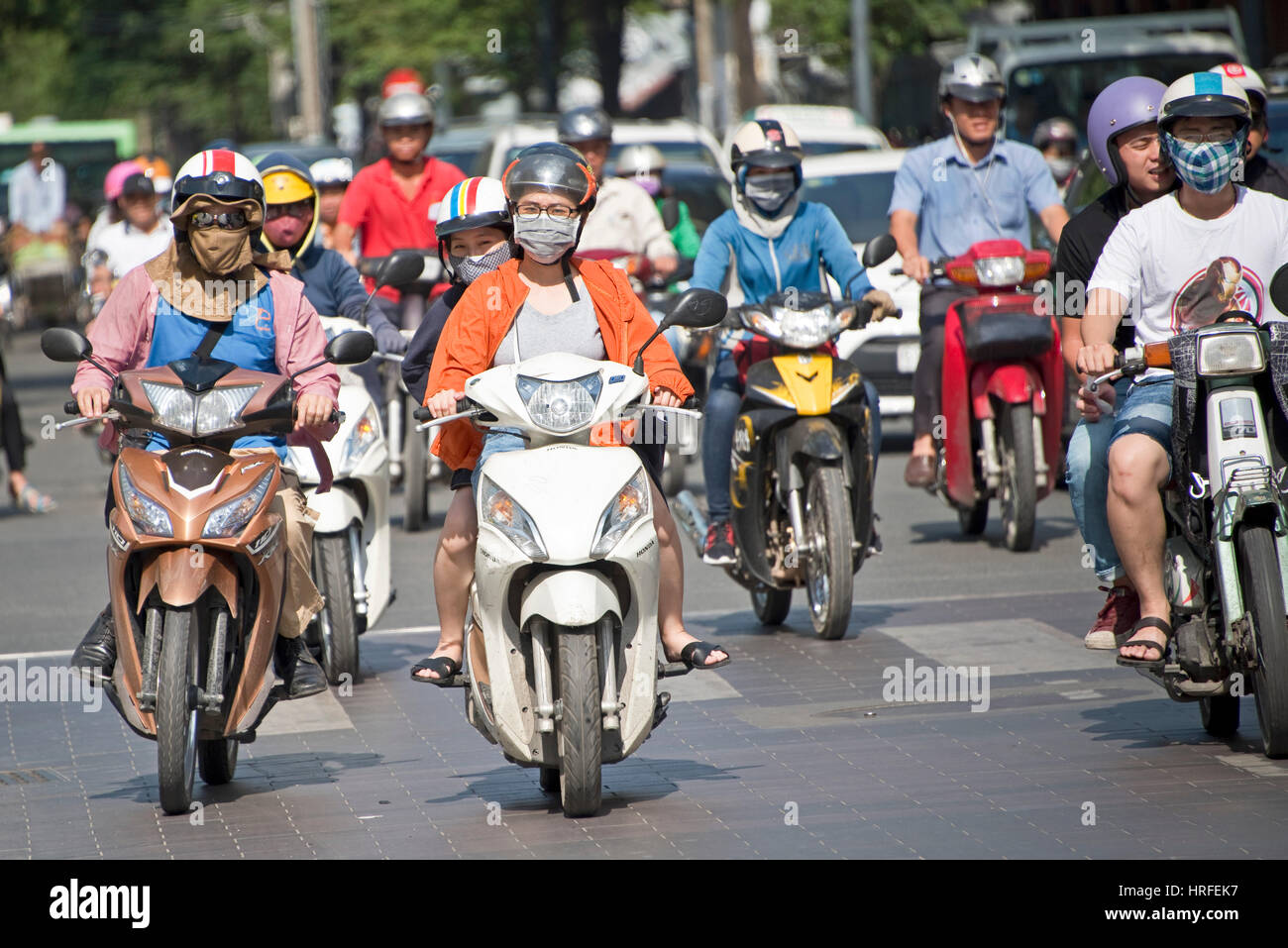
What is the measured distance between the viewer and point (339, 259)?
9539 mm

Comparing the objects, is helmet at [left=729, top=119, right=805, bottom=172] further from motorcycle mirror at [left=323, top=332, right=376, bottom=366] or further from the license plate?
the license plate

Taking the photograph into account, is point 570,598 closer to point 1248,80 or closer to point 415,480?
point 1248,80

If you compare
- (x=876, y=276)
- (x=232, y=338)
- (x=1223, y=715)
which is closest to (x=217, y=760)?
(x=232, y=338)

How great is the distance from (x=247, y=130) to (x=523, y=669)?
50.1m

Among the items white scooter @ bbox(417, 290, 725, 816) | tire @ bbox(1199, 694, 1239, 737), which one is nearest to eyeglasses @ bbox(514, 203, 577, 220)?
white scooter @ bbox(417, 290, 725, 816)

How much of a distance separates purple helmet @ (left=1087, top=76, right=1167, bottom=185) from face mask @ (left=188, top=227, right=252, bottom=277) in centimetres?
288

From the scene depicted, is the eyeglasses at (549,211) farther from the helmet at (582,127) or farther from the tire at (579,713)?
the helmet at (582,127)

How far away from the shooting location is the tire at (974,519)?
11992mm

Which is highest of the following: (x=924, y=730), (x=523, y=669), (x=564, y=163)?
(x=564, y=163)

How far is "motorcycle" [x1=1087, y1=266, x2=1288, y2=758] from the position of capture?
623cm

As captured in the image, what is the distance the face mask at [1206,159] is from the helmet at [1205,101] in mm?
53

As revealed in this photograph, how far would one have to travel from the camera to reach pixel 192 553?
6.21m
